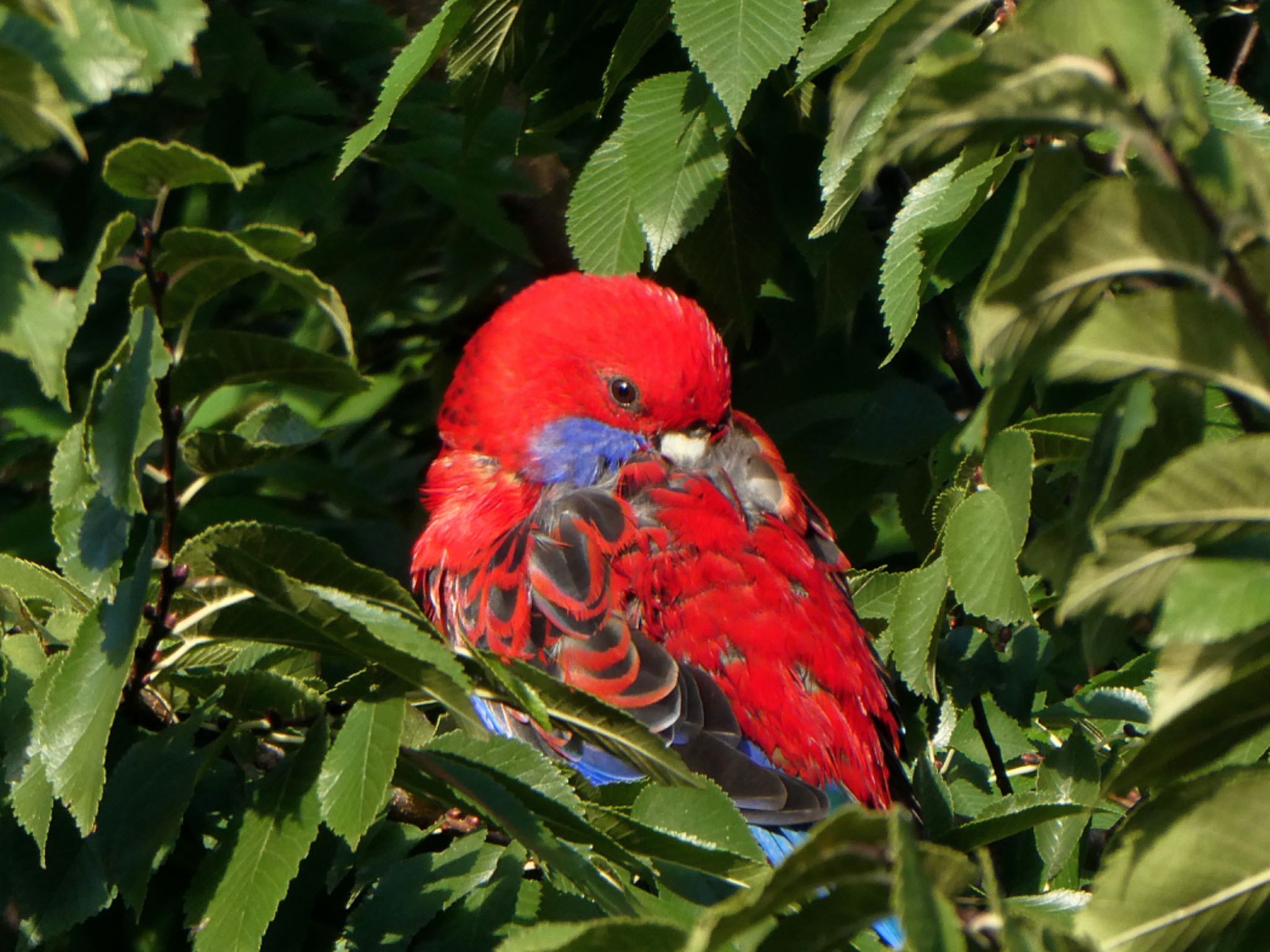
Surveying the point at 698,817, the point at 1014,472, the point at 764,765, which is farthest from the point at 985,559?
the point at 698,817

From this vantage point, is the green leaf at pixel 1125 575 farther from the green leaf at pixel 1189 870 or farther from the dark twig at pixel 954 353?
the dark twig at pixel 954 353

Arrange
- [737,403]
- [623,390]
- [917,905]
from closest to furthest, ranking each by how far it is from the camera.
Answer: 1. [917,905]
2. [623,390]
3. [737,403]

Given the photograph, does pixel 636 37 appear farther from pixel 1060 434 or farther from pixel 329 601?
pixel 329 601

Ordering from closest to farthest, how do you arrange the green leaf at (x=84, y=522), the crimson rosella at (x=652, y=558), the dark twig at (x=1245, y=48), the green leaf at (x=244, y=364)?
the green leaf at (x=84, y=522)
the green leaf at (x=244, y=364)
the crimson rosella at (x=652, y=558)
the dark twig at (x=1245, y=48)

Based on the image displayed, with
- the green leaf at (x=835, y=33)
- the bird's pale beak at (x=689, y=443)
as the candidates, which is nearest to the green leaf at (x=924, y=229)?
the green leaf at (x=835, y=33)

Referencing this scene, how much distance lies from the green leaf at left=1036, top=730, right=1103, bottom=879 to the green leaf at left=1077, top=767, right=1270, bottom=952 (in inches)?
35.9

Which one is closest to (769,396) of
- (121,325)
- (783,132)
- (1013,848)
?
(783,132)

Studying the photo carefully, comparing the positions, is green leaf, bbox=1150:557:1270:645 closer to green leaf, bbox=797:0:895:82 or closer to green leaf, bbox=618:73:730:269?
green leaf, bbox=797:0:895:82

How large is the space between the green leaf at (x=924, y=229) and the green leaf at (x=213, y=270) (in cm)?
70

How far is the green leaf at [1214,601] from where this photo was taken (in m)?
0.68

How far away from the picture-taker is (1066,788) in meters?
1.69

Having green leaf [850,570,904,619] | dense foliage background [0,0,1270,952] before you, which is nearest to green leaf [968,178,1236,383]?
dense foliage background [0,0,1270,952]

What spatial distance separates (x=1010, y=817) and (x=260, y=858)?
0.74 metres

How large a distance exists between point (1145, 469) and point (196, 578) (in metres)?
0.85
